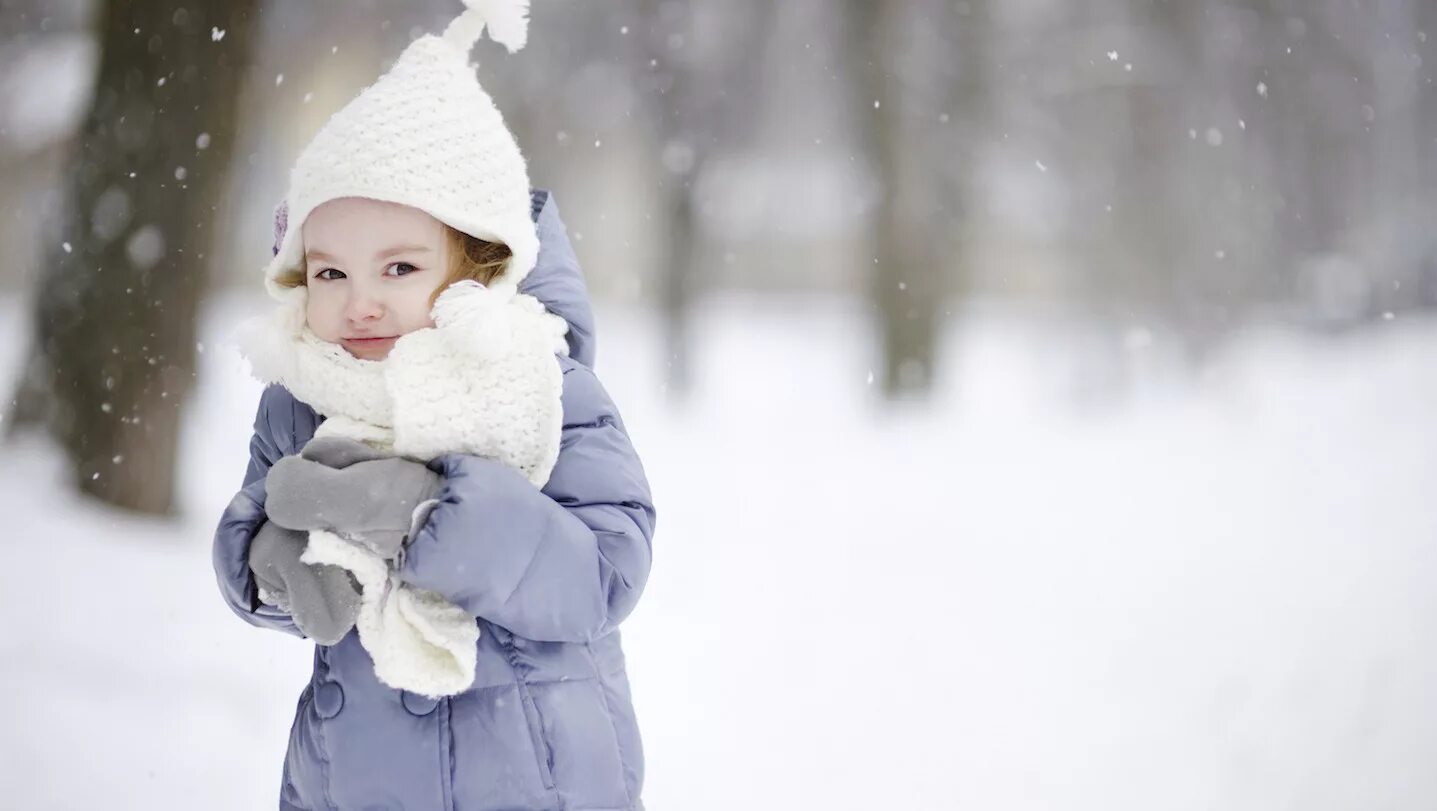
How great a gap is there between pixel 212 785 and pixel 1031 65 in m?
11.3

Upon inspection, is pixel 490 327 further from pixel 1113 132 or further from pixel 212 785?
pixel 1113 132

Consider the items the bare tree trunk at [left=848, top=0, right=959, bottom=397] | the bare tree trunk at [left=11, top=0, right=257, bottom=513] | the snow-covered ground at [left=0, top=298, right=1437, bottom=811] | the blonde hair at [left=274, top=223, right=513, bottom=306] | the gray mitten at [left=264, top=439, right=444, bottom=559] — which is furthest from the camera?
the bare tree trunk at [left=848, top=0, right=959, bottom=397]

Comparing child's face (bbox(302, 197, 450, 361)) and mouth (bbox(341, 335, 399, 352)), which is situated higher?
child's face (bbox(302, 197, 450, 361))

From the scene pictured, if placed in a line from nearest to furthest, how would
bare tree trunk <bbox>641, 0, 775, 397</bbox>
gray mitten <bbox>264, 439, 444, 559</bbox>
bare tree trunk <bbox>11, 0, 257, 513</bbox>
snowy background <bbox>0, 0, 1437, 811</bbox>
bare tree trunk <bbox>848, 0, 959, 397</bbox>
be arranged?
gray mitten <bbox>264, 439, 444, 559</bbox>
snowy background <bbox>0, 0, 1437, 811</bbox>
bare tree trunk <bbox>11, 0, 257, 513</bbox>
bare tree trunk <bbox>848, 0, 959, 397</bbox>
bare tree trunk <bbox>641, 0, 775, 397</bbox>

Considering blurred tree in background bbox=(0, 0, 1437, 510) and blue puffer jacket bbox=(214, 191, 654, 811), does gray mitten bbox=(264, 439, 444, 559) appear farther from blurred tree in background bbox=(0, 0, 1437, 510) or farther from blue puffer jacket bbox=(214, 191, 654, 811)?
blurred tree in background bbox=(0, 0, 1437, 510)

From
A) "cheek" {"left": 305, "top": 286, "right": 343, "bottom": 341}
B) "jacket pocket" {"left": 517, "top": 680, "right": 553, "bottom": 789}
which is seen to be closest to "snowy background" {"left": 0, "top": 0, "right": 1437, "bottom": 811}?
"jacket pocket" {"left": 517, "top": 680, "right": 553, "bottom": 789}

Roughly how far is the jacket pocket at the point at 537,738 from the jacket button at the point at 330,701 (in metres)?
0.26

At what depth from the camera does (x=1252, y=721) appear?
3828 millimetres

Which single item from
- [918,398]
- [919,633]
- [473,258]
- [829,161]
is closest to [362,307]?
[473,258]

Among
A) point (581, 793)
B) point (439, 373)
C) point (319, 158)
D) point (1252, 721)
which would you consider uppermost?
point (319, 158)

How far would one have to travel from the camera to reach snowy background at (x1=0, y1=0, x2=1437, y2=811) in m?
3.64

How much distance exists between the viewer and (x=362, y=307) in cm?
161

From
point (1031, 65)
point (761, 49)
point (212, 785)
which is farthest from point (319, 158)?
point (1031, 65)

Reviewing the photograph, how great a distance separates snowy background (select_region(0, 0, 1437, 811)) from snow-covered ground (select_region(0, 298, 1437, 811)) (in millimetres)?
24
